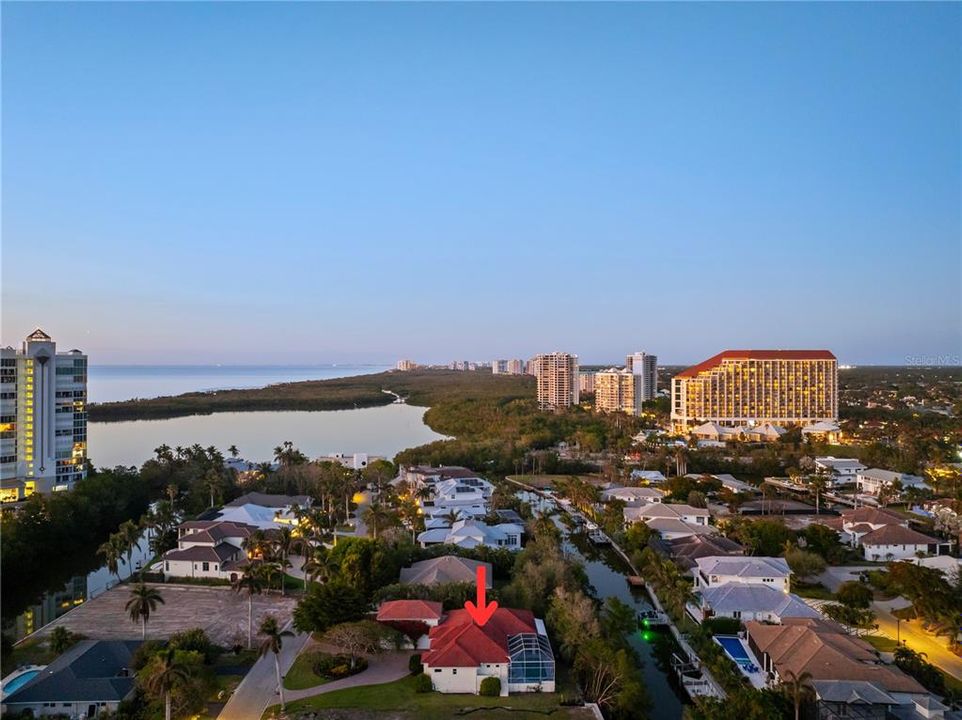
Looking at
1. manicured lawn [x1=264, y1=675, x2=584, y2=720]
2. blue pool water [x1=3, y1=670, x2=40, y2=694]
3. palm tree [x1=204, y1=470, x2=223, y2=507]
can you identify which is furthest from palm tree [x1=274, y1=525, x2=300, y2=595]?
palm tree [x1=204, y1=470, x2=223, y2=507]

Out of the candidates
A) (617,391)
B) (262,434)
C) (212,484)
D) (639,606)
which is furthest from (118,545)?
(617,391)

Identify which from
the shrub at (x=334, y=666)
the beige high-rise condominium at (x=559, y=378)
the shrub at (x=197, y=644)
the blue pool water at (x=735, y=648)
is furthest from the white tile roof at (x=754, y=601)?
the beige high-rise condominium at (x=559, y=378)

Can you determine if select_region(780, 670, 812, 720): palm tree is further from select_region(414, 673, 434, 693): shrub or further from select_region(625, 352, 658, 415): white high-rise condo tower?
select_region(625, 352, 658, 415): white high-rise condo tower

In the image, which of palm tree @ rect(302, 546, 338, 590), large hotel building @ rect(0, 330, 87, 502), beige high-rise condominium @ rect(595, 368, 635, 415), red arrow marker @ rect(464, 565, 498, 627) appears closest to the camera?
red arrow marker @ rect(464, 565, 498, 627)

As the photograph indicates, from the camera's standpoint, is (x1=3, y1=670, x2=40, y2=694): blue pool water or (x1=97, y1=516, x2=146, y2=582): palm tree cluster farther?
(x1=97, y1=516, x2=146, y2=582): palm tree cluster

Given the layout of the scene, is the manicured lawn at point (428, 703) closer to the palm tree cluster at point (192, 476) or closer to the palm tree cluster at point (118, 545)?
the palm tree cluster at point (118, 545)

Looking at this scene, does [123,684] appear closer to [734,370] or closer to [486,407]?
[486,407]
